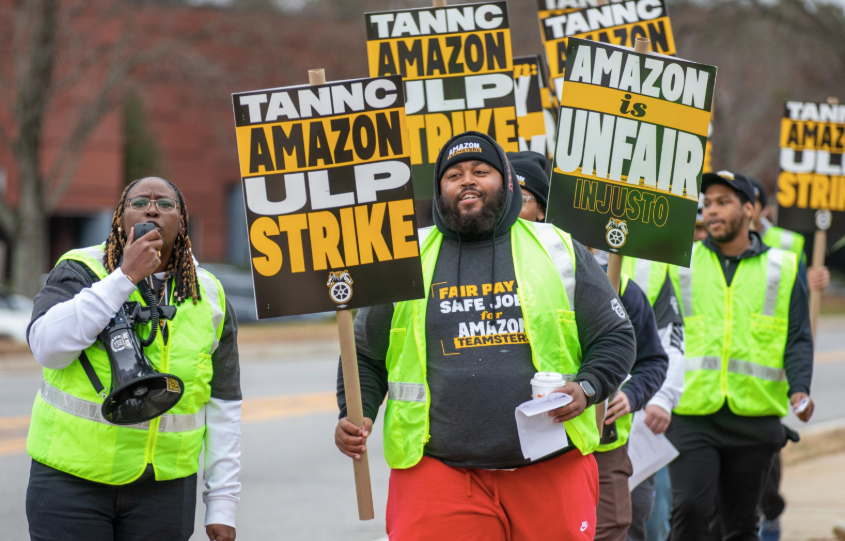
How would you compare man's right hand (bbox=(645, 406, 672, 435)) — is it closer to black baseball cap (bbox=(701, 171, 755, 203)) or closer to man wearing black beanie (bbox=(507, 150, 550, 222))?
man wearing black beanie (bbox=(507, 150, 550, 222))

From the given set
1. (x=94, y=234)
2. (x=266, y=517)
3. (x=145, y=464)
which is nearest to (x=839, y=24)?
(x=266, y=517)

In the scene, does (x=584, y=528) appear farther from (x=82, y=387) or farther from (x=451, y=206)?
(x=82, y=387)

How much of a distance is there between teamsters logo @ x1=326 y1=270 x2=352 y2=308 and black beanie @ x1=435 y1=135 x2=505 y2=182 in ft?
1.64

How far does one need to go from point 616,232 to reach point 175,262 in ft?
5.95

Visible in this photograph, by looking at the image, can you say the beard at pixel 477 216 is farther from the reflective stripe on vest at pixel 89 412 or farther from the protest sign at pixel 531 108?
the protest sign at pixel 531 108

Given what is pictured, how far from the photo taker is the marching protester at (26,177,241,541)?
11.0 ft

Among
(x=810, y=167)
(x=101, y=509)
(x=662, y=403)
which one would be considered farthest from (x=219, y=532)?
(x=810, y=167)

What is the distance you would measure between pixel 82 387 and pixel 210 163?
45506 mm

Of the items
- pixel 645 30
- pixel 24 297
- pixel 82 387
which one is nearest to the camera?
pixel 82 387

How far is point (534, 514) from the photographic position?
3.54 meters

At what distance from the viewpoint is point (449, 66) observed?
18.7 feet

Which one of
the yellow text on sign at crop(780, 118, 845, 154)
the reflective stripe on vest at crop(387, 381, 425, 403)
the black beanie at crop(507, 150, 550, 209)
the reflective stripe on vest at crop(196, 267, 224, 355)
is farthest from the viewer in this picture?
the yellow text on sign at crop(780, 118, 845, 154)

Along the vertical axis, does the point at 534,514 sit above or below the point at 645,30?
below

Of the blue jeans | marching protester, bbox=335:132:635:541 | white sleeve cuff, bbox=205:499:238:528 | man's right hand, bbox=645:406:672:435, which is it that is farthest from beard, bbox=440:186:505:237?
the blue jeans
